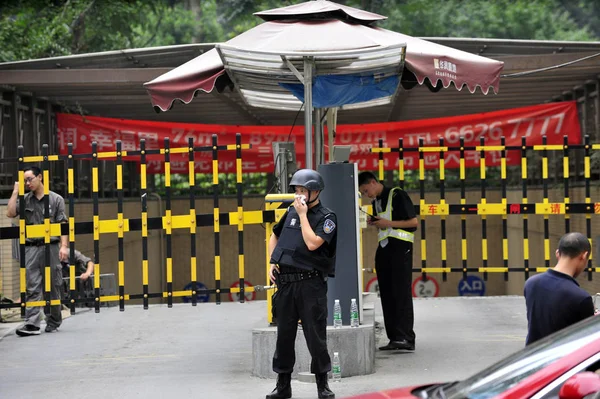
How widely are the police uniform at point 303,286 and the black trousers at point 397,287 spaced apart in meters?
2.24

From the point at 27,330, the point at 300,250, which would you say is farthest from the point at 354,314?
the point at 27,330

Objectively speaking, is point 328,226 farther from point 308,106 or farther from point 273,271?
point 308,106

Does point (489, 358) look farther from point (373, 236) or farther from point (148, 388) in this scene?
point (373, 236)

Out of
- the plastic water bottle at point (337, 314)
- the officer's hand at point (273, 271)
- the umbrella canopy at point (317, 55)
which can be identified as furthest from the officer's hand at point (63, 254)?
the officer's hand at point (273, 271)

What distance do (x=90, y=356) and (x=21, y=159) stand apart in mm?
2046

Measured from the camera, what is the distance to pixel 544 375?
3707mm

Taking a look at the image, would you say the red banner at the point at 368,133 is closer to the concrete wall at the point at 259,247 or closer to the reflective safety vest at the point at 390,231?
the concrete wall at the point at 259,247

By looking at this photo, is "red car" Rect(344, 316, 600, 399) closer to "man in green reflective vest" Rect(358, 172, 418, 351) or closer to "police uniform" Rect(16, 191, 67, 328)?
"man in green reflective vest" Rect(358, 172, 418, 351)

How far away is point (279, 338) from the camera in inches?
281

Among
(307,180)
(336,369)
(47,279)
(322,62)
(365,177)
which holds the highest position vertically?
(322,62)

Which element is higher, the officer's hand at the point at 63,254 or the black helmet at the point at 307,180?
the black helmet at the point at 307,180

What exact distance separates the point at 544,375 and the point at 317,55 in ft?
16.5

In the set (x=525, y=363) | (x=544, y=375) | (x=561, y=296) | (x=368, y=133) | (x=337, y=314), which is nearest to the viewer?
(x=544, y=375)

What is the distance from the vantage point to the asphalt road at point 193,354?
796 centimetres
